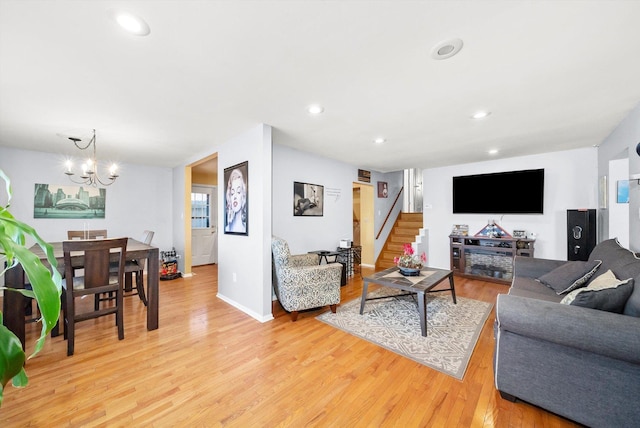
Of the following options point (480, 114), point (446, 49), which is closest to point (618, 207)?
point (480, 114)

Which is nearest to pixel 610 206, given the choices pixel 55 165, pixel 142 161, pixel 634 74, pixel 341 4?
pixel 634 74

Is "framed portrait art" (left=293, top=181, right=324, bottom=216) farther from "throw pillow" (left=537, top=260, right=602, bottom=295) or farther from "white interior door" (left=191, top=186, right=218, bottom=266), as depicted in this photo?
"white interior door" (left=191, top=186, right=218, bottom=266)

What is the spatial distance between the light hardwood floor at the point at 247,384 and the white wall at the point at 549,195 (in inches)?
107

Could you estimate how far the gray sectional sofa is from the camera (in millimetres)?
1327

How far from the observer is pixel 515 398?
170cm

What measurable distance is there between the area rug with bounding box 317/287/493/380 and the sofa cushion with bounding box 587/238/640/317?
1.12 meters

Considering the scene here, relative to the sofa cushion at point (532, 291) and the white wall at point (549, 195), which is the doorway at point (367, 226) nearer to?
the white wall at point (549, 195)

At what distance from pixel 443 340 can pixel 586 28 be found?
2.51 metres

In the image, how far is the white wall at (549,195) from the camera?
407 cm

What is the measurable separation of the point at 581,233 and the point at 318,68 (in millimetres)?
4333

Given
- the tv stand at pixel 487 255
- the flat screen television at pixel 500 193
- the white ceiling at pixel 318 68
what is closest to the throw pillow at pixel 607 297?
the white ceiling at pixel 318 68

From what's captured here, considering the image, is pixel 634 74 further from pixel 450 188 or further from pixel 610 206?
pixel 450 188

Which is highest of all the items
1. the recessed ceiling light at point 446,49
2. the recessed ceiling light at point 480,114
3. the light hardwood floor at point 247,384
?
the recessed ceiling light at point 446,49

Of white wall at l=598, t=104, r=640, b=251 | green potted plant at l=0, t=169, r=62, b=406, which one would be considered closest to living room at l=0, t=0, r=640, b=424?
white wall at l=598, t=104, r=640, b=251
